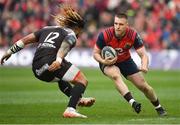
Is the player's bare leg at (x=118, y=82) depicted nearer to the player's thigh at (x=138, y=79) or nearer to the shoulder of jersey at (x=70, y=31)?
the player's thigh at (x=138, y=79)

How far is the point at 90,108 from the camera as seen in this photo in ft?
56.5

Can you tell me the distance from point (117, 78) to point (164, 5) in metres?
22.5

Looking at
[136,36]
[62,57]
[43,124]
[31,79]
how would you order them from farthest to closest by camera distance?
[31,79] → [136,36] → [62,57] → [43,124]

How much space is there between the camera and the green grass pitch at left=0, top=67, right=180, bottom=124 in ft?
46.2

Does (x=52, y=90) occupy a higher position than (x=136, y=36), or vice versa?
(x=136, y=36)

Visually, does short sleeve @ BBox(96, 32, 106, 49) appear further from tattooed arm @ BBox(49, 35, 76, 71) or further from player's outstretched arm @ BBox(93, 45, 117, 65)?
tattooed arm @ BBox(49, 35, 76, 71)

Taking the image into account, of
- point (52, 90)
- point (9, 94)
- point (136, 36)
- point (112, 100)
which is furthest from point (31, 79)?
point (136, 36)

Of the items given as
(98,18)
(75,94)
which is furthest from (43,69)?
(98,18)

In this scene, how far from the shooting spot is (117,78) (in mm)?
14805

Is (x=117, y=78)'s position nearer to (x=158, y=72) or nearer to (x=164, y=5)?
(x=158, y=72)

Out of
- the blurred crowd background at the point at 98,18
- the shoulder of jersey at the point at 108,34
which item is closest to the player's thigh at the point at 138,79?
the shoulder of jersey at the point at 108,34

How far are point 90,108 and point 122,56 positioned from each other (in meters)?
2.40

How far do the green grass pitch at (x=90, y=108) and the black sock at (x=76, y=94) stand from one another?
351mm

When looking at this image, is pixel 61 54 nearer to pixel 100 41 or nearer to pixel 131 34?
pixel 100 41
